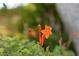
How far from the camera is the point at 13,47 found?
90 cm

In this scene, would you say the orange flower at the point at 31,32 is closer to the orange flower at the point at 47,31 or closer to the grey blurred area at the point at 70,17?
the orange flower at the point at 47,31

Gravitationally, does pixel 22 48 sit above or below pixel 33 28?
below

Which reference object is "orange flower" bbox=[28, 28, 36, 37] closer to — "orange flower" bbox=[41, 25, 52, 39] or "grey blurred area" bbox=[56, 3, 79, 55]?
"orange flower" bbox=[41, 25, 52, 39]

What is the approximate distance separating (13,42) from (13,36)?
4 cm

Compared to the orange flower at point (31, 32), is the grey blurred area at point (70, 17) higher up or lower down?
higher up

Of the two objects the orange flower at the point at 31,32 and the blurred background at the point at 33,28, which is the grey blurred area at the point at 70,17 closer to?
the blurred background at the point at 33,28

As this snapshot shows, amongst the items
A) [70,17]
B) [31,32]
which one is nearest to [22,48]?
[31,32]

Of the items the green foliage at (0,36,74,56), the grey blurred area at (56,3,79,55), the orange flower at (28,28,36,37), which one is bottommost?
the green foliage at (0,36,74,56)

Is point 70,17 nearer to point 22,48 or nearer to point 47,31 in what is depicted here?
point 47,31

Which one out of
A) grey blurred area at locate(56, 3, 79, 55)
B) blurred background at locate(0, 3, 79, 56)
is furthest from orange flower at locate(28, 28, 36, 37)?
grey blurred area at locate(56, 3, 79, 55)

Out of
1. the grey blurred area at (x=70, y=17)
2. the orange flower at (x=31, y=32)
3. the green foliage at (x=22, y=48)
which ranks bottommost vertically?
the green foliage at (x=22, y=48)

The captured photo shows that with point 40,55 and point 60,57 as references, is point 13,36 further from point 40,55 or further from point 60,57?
point 60,57

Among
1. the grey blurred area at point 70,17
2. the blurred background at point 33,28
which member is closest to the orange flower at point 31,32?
the blurred background at point 33,28

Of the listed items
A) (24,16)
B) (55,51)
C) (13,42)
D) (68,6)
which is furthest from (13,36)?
(68,6)
